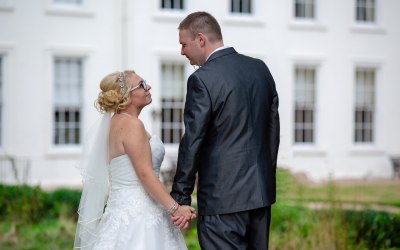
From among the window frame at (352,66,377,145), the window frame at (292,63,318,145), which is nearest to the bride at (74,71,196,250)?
the window frame at (292,63,318,145)

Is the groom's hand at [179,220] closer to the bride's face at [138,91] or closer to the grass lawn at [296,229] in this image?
the bride's face at [138,91]

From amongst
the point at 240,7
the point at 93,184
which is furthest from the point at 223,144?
the point at 240,7

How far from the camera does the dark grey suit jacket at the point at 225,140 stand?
4.64 m

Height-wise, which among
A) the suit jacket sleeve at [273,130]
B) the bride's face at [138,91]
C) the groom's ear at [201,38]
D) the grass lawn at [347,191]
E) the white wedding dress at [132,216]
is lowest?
the grass lawn at [347,191]

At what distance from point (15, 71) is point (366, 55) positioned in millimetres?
9619

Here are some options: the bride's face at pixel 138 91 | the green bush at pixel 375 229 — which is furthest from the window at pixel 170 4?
the bride's face at pixel 138 91

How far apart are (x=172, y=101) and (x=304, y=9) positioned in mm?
4695

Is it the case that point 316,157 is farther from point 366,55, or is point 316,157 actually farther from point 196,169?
point 196,169

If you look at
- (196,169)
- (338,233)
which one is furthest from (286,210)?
(196,169)

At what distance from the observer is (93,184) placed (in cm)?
547

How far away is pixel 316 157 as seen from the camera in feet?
69.7

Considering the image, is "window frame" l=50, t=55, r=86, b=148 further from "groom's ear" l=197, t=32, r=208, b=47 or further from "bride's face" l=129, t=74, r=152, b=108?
"groom's ear" l=197, t=32, r=208, b=47

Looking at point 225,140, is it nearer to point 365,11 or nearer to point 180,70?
point 180,70

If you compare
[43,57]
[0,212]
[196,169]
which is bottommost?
[0,212]
